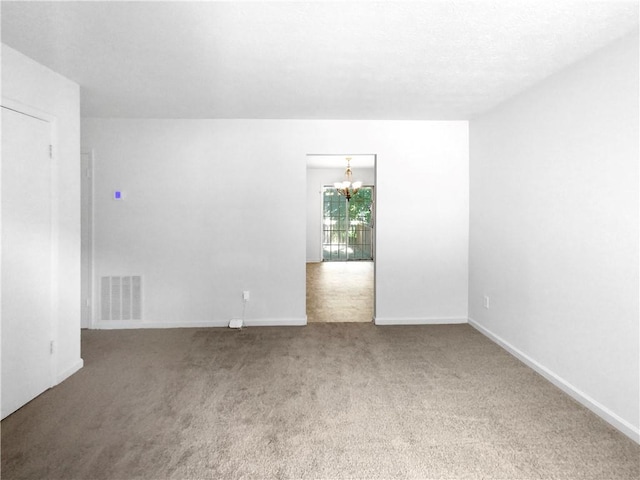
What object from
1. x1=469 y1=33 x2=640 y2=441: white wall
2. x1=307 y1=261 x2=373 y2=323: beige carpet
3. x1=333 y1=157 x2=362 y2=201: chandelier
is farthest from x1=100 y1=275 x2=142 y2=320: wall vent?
x1=333 y1=157 x2=362 y2=201: chandelier

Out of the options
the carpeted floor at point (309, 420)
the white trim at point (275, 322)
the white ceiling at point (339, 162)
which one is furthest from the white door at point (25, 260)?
the white ceiling at point (339, 162)

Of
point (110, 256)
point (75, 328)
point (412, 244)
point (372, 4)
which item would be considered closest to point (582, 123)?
point (372, 4)

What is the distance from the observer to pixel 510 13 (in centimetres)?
205

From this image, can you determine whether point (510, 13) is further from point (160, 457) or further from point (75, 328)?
point (75, 328)

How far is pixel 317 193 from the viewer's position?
10.3m

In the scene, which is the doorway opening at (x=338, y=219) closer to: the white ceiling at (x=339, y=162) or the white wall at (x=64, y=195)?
the white ceiling at (x=339, y=162)

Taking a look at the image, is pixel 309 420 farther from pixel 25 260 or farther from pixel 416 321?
pixel 416 321

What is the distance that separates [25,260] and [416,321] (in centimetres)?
385

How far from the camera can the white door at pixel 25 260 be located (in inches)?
94.7

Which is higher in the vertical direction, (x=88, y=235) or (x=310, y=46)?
(x=310, y=46)

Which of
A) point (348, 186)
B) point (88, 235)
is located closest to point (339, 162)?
point (348, 186)

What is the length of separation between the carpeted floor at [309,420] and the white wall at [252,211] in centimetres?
91

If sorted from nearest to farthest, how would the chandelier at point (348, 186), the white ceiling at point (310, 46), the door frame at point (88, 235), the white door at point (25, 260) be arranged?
the white ceiling at point (310, 46), the white door at point (25, 260), the door frame at point (88, 235), the chandelier at point (348, 186)

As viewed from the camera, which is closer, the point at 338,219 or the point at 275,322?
the point at 275,322
